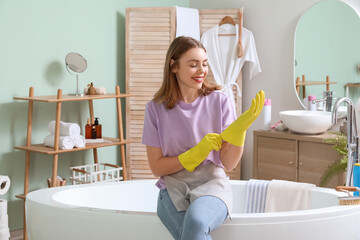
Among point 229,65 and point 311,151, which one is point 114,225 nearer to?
point 311,151

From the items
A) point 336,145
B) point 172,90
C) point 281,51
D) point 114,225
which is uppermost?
point 281,51

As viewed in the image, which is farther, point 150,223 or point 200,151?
point 150,223

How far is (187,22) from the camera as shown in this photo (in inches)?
187

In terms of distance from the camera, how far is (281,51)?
465cm

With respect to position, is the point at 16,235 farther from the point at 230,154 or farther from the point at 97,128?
the point at 230,154

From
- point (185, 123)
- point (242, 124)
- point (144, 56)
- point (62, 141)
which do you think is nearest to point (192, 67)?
point (185, 123)

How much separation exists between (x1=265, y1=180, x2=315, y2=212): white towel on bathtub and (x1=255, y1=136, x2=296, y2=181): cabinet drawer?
3.70ft

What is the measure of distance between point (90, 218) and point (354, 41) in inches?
101

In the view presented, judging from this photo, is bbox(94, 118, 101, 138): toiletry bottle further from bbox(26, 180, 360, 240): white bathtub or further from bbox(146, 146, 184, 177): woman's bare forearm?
bbox(146, 146, 184, 177): woman's bare forearm

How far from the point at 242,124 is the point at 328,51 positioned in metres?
2.36

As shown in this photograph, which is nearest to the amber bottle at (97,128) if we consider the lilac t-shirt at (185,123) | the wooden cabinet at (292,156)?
the wooden cabinet at (292,156)

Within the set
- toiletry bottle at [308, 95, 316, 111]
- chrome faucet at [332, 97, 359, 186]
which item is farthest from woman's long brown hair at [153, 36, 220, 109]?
toiletry bottle at [308, 95, 316, 111]

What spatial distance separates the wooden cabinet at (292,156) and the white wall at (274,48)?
0.55 m

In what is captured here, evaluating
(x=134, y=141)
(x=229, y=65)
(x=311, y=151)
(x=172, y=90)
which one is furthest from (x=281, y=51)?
(x=172, y=90)
